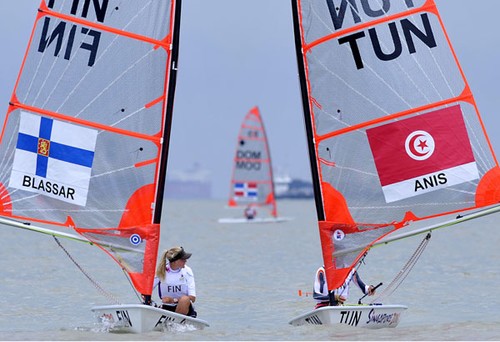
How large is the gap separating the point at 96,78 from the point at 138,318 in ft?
→ 8.91

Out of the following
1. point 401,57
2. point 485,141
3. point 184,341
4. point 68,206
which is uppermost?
point 401,57

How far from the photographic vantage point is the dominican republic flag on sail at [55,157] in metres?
12.6

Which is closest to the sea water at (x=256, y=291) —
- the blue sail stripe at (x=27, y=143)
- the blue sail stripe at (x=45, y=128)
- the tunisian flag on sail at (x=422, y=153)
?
the tunisian flag on sail at (x=422, y=153)

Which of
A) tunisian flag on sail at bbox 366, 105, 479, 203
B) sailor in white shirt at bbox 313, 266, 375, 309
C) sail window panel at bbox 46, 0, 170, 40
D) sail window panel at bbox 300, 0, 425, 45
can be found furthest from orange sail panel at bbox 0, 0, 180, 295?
tunisian flag on sail at bbox 366, 105, 479, 203

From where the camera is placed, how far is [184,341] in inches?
477

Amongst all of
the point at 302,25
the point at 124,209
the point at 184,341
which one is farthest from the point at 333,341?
the point at 302,25

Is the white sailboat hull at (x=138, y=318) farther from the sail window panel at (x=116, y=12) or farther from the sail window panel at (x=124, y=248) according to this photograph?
the sail window panel at (x=116, y=12)

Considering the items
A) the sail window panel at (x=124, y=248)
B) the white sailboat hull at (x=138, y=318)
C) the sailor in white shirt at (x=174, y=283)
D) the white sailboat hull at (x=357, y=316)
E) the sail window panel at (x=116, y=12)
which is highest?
the sail window panel at (x=116, y=12)

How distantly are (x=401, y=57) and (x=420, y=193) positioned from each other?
1521 mm

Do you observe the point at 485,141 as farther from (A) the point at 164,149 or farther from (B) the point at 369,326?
(A) the point at 164,149

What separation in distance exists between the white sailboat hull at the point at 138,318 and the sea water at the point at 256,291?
3.8 inches

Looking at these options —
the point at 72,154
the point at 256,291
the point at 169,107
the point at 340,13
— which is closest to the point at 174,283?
the point at 72,154

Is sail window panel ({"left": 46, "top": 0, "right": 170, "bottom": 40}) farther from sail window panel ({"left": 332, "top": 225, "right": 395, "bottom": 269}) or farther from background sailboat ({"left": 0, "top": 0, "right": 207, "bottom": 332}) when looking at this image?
sail window panel ({"left": 332, "top": 225, "right": 395, "bottom": 269})

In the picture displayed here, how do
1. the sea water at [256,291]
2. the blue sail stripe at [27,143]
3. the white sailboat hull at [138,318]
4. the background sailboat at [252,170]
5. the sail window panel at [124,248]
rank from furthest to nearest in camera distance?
the background sailboat at [252,170]
the sea water at [256,291]
the blue sail stripe at [27,143]
the sail window panel at [124,248]
the white sailboat hull at [138,318]
